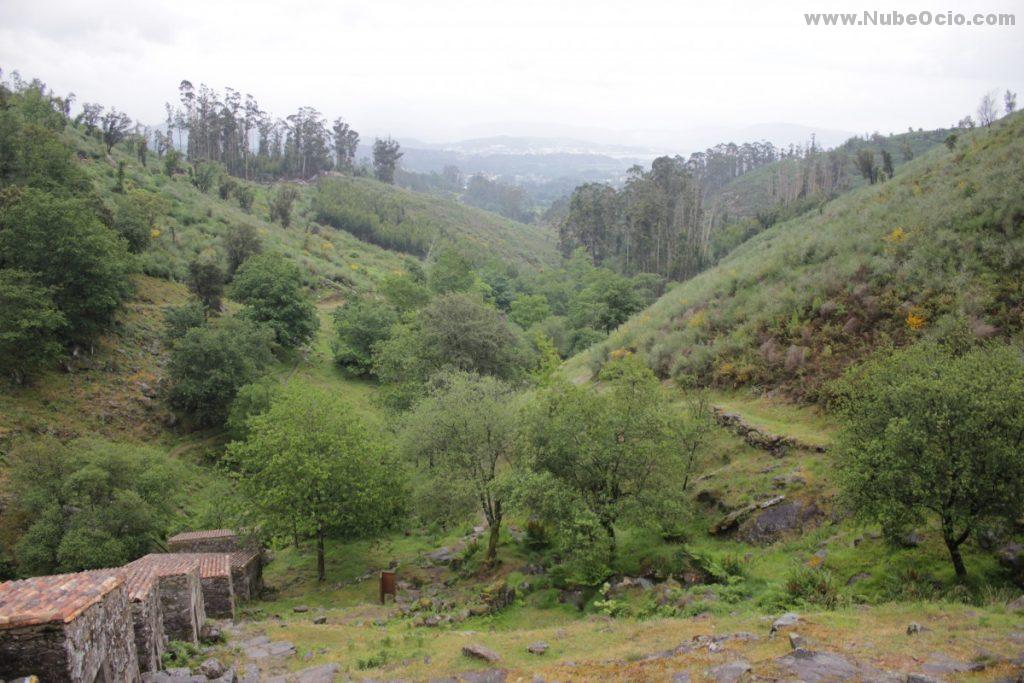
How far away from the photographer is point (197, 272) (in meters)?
41.9

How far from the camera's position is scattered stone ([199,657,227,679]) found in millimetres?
12000

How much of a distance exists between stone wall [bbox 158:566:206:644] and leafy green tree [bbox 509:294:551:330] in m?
51.7

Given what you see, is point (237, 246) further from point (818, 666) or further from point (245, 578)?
point (818, 666)

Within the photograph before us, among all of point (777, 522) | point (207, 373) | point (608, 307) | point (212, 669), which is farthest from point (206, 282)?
point (777, 522)

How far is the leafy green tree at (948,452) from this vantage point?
39.1ft

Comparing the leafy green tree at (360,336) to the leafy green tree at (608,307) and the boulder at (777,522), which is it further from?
the boulder at (777,522)

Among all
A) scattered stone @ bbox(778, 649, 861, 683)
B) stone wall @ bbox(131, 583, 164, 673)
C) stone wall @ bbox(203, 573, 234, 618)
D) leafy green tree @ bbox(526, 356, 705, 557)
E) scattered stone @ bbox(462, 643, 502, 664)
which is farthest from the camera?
leafy green tree @ bbox(526, 356, 705, 557)

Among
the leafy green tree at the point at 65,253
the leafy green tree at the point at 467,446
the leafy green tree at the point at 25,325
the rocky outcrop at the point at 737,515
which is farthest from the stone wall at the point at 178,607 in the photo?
the leafy green tree at the point at 65,253

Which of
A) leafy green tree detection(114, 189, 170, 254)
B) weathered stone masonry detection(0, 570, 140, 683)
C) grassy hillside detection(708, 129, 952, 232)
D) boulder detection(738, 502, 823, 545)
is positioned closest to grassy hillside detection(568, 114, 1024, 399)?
boulder detection(738, 502, 823, 545)

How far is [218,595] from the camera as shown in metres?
17.0

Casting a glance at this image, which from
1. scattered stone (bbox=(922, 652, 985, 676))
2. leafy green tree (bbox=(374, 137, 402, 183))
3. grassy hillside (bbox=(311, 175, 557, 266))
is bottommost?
scattered stone (bbox=(922, 652, 985, 676))

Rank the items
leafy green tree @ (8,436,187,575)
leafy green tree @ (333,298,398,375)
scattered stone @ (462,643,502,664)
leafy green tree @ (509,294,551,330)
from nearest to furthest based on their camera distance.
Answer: scattered stone @ (462,643,502,664) → leafy green tree @ (8,436,187,575) → leafy green tree @ (333,298,398,375) → leafy green tree @ (509,294,551,330)

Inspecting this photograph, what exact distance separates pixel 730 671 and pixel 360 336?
41.4 meters

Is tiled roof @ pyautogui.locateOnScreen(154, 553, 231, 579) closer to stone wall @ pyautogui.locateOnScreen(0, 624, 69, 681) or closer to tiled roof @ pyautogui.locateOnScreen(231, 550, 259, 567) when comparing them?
tiled roof @ pyautogui.locateOnScreen(231, 550, 259, 567)
